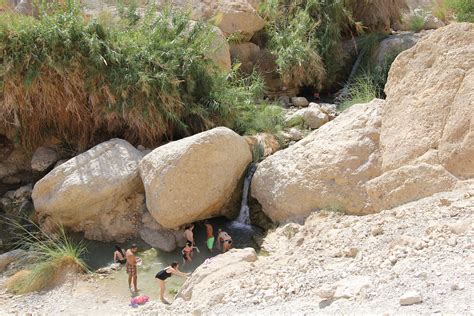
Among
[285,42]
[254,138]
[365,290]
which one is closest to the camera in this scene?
[365,290]

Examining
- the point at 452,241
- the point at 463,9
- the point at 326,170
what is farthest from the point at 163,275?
the point at 463,9

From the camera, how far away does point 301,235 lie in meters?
6.78

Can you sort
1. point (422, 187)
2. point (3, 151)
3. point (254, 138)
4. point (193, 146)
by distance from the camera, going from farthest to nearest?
point (3, 151) → point (254, 138) → point (193, 146) → point (422, 187)

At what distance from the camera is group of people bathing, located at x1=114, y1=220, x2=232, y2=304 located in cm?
658

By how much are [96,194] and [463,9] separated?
1087 centimetres

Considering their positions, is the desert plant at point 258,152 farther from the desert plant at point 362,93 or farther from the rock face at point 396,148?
the desert plant at point 362,93

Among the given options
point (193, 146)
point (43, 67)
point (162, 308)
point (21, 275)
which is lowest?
point (21, 275)

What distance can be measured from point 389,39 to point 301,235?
7.83m

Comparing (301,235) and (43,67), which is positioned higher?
(43,67)

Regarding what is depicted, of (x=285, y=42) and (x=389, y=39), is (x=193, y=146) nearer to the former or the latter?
(x=285, y=42)

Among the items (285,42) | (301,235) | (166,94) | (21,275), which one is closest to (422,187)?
(301,235)

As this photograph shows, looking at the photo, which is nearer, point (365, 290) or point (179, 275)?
point (365, 290)

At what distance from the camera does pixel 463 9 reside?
13766 millimetres

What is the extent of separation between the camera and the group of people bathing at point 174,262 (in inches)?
259
